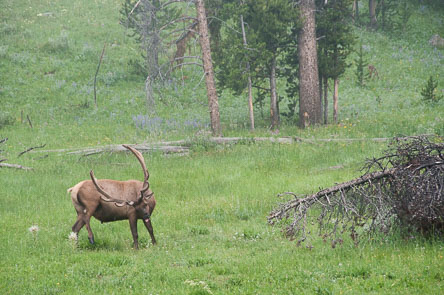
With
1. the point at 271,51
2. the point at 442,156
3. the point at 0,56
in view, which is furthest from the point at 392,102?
the point at 0,56

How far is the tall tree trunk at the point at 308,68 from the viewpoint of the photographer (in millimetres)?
21031

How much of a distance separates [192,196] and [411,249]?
652 cm

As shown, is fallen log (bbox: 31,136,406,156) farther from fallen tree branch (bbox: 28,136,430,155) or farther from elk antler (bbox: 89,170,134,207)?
elk antler (bbox: 89,170,134,207)

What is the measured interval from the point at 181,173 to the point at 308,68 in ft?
28.5

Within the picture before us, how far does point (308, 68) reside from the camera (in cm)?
2114

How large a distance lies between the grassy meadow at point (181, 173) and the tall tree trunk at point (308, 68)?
1053mm

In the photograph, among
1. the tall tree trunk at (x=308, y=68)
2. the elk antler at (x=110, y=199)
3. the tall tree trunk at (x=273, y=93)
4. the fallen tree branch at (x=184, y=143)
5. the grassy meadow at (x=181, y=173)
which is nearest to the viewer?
the grassy meadow at (x=181, y=173)

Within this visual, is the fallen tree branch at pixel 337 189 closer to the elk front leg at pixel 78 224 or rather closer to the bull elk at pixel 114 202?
the bull elk at pixel 114 202

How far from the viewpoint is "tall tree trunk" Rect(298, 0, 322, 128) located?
21031 millimetres

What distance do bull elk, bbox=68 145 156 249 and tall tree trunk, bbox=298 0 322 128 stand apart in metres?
13.2

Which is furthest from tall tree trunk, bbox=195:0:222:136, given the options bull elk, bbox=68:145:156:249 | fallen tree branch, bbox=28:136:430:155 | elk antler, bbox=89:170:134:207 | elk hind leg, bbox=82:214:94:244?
elk hind leg, bbox=82:214:94:244

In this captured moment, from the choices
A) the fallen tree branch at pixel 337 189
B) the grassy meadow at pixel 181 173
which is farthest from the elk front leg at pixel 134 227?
the fallen tree branch at pixel 337 189

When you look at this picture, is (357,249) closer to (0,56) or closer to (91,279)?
(91,279)

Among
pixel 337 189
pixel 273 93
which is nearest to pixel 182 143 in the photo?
pixel 273 93
